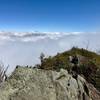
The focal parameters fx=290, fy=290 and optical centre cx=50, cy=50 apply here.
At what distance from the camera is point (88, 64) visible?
22.0 metres

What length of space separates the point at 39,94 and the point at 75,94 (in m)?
1.74

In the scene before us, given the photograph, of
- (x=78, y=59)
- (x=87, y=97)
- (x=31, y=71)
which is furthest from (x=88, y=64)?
(x=31, y=71)

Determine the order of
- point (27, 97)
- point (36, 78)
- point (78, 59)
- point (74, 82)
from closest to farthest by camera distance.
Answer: point (27, 97) → point (36, 78) → point (74, 82) → point (78, 59)

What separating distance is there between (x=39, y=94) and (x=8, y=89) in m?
1.22

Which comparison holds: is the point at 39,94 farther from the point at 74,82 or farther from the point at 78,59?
the point at 78,59

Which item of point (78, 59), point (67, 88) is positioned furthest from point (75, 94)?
point (78, 59)

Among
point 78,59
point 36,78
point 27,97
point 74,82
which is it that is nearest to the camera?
point 27,97

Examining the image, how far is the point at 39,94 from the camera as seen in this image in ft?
Answer: 37.1

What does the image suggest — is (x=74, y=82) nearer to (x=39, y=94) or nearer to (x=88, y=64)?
(x=39, y=94)

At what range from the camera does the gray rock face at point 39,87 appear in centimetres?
1114

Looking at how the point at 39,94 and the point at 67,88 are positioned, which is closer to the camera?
the point at 39,94

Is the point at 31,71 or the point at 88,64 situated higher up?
the point at 31,71

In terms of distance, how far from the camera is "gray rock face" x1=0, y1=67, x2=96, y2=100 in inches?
439

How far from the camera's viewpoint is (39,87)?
1146cm
